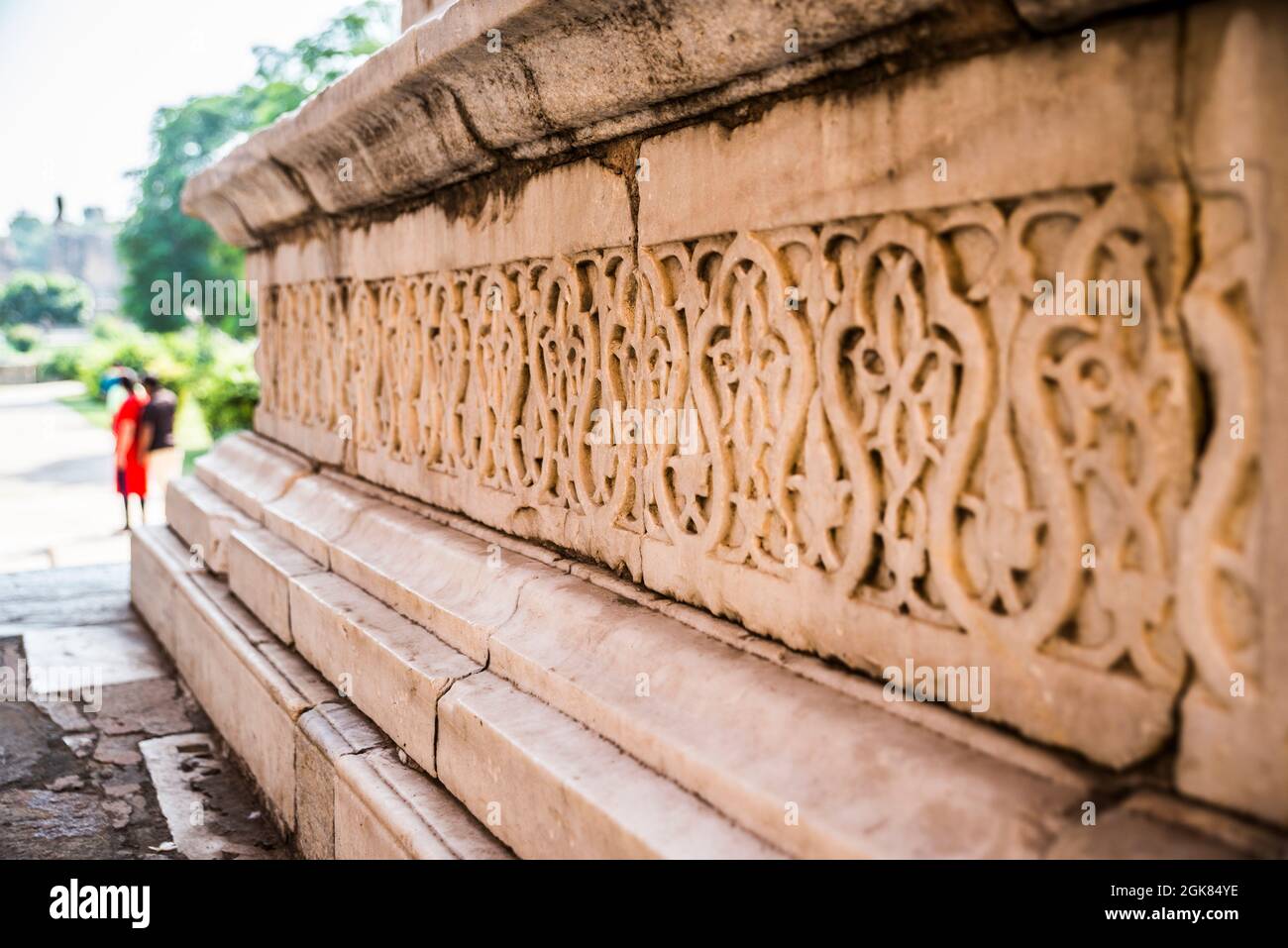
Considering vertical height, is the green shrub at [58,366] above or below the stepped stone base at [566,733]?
above

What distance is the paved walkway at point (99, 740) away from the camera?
298 centimetres

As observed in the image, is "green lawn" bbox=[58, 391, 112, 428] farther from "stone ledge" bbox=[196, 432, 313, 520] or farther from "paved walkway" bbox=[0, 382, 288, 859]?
"stone ledge" bbox=[196, 432, 313, 520]

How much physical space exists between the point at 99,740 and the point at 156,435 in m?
4.54

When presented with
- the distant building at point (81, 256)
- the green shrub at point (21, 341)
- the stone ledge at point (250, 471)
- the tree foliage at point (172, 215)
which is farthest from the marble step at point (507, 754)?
the distant building at point (81, 256)

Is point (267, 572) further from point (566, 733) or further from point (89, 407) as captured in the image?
point (89, 407)

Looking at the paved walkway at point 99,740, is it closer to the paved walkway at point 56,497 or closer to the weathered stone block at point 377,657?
the paved walkway at point 56,497

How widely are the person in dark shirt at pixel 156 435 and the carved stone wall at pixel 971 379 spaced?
6169 millimetres

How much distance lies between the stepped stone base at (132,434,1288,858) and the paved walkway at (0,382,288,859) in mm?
164

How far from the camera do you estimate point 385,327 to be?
3453 millimetres

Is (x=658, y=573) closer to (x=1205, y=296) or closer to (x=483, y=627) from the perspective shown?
(x=483, y=627)

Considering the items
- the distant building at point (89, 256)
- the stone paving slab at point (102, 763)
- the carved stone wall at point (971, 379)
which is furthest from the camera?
the distant building at point (89, 256)

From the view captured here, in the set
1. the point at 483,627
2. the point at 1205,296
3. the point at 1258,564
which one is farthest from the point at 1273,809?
the point at 483,627

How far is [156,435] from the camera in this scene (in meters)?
7.77

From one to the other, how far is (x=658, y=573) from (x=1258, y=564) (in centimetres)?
118
